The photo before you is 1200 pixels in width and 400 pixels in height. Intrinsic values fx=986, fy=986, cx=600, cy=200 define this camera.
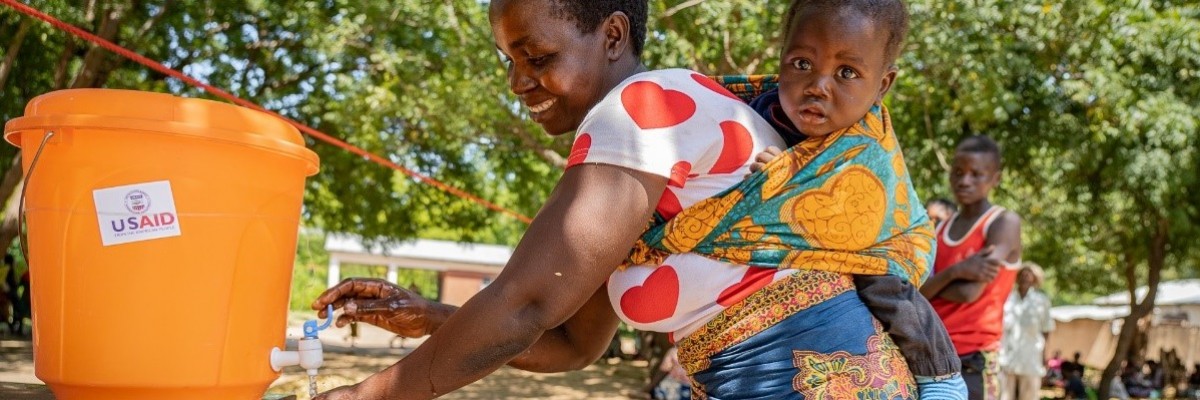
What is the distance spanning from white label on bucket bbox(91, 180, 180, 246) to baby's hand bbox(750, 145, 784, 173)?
93 centimetres

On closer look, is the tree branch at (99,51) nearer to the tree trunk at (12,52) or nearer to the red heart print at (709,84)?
the tree trunk at (12,52)

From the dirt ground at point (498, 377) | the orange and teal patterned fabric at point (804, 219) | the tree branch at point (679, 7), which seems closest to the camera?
the orange and teal patterned fabric at point (804, 219)

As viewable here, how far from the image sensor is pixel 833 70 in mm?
1553

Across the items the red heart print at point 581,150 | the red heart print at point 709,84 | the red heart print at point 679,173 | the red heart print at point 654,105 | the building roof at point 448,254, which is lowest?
the red heart print at point 679,173

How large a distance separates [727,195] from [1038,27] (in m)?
9.17

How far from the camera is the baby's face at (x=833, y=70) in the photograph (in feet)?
4.97

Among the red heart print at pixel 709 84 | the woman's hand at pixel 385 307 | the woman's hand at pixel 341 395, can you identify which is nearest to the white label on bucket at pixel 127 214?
the woman's hand at pixel 385 307

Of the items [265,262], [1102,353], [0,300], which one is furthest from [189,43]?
[1102,353]

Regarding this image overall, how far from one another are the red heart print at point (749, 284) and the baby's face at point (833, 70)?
0.25m

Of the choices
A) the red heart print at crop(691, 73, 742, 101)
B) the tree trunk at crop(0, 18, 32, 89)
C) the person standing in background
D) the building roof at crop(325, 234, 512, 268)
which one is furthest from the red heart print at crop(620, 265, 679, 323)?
the building roof at crop(325, 234, 512, 268)

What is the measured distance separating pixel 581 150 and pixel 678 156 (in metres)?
0.13

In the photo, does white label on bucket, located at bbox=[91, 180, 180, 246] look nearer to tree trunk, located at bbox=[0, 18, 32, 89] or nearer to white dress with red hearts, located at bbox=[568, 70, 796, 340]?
white dress with red hearts, located at bbox=[568, 70, 796, 340]

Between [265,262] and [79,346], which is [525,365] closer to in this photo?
[265,262]

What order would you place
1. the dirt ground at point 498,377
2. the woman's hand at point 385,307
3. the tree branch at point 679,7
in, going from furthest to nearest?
1. the dirt ground at point 498,377
2. the tree branch at point 679,7
3. the woman's hand at point 385,307
